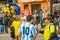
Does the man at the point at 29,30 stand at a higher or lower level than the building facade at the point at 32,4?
higher

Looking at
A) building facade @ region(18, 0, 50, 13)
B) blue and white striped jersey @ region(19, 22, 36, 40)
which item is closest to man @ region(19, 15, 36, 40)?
blue and white striped jersey @ region(19, 22, 36, 40)

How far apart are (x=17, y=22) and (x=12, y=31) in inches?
16.4

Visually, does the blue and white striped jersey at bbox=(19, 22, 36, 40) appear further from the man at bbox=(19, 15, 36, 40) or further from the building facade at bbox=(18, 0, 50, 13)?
the building facade at bbox=(18, 0, 50, 13)

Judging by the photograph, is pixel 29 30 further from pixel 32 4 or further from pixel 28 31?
pixel 32 4

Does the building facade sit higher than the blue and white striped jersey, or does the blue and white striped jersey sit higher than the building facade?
the blue and white striped jersey

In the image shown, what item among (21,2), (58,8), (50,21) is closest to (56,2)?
(58,8)

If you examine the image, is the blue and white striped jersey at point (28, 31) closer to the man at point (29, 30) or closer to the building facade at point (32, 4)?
the man at point (29, 30)

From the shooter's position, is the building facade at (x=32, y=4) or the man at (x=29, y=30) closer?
the man at (x=29, y=30)

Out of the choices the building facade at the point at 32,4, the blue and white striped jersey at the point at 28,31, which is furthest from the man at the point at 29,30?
the building facade at the point at 32,4

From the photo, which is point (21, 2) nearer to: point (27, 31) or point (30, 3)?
point (30, 3)

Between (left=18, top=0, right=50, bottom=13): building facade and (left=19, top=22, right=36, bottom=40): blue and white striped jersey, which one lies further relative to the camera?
(left=18, top=0, right=50, bottom=13): building facade

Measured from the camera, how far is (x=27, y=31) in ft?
27.8

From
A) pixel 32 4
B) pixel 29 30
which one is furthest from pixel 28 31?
pixel 32 4

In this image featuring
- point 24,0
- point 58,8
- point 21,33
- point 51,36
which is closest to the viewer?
point 51,36
